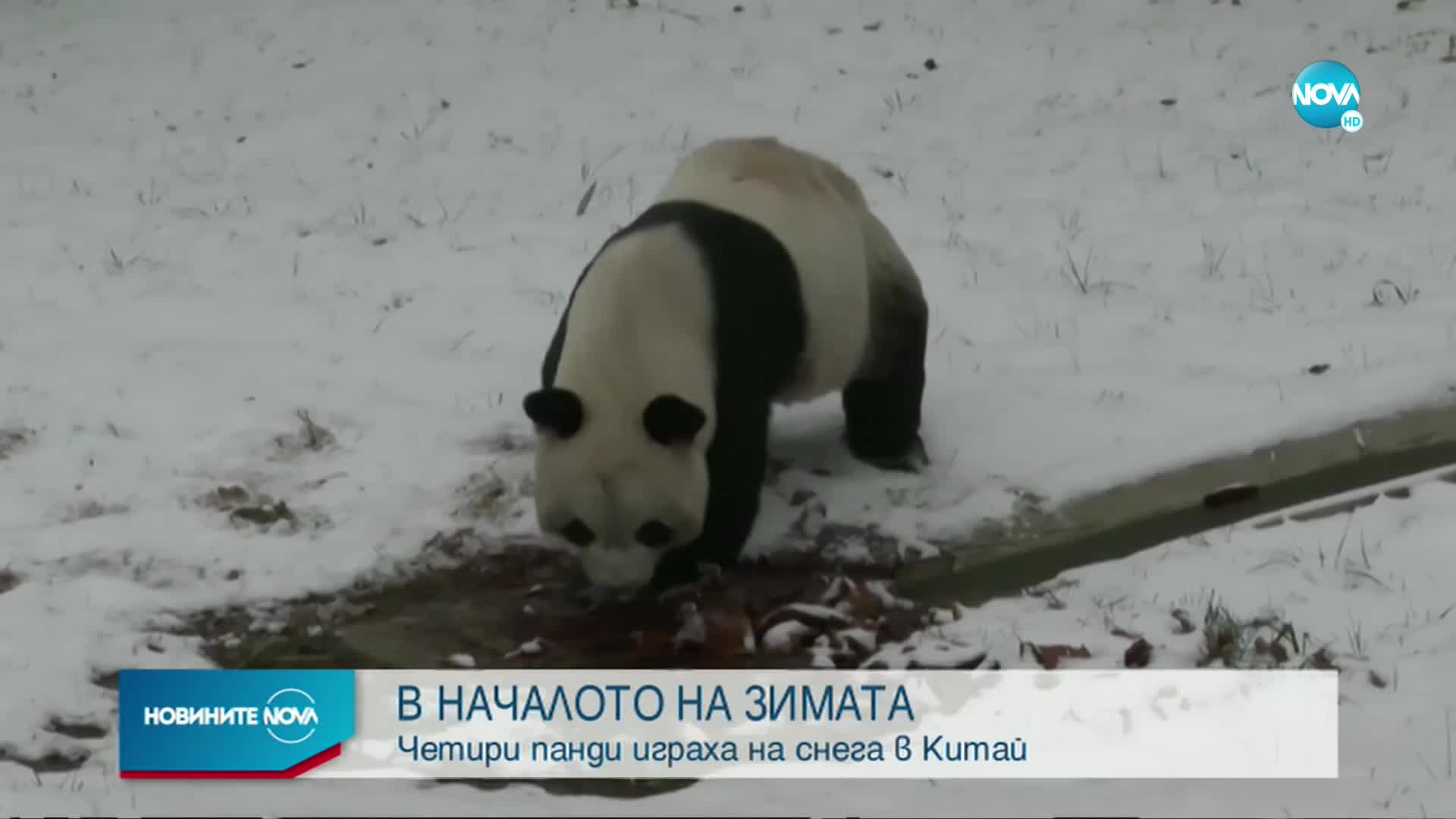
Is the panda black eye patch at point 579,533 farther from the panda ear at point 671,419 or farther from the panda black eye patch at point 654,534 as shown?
the panda ear at point 671,419

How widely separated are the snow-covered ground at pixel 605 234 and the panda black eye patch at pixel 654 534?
0.89 meters

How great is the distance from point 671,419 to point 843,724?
3.07 ft

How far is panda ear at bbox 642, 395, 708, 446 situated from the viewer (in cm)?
415

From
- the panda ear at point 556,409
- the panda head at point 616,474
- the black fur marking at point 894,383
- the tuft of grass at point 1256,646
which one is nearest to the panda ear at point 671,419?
the panda head at point 616,474

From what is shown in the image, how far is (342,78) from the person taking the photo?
1012 cm

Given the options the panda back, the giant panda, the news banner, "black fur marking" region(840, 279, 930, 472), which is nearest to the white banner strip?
the news banner

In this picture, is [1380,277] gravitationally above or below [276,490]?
above

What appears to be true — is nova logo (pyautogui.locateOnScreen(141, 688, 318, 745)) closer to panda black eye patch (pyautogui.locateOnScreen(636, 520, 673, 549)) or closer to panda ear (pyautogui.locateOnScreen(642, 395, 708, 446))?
panda black eye patch (pyautogui.locateOnScreen(636, 520, 673, 549))

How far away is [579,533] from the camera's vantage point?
433 cm

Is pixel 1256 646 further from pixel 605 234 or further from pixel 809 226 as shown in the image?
pixel 605 234

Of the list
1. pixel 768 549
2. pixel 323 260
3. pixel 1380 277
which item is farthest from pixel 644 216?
→ pixel 1380 277

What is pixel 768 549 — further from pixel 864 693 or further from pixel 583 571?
pixel 864 693

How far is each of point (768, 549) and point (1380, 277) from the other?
3.51 meters

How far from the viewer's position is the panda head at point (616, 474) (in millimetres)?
4195
